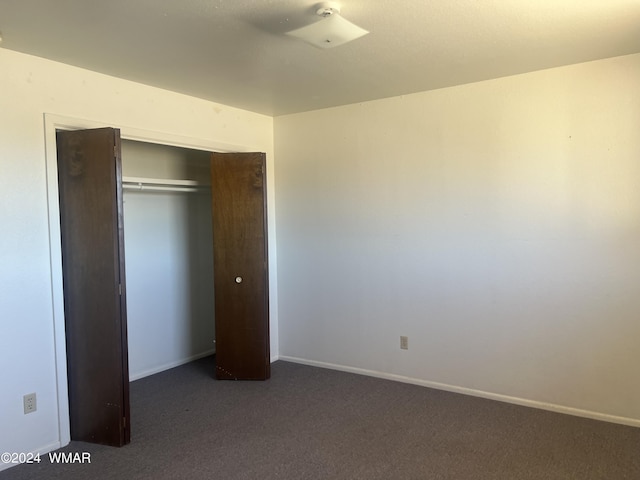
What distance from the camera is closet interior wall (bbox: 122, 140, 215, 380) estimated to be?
4.42 meters

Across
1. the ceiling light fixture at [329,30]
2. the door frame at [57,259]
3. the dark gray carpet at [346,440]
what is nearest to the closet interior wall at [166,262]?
the dark gray carpet at [346,440]

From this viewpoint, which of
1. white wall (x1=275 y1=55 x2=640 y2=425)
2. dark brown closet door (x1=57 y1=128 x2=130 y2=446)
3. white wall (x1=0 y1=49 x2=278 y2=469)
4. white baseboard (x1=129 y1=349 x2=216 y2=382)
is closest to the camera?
white wall (x1=0 y1=49 x2=278 y2=469)

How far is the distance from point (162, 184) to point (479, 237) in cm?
275

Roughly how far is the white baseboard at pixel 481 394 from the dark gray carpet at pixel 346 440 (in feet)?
0.23

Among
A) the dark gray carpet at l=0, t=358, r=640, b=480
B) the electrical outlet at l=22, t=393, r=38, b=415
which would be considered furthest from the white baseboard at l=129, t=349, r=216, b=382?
the electrical outlet at l=22, t=393, r=38, b=415

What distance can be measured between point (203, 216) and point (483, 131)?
112 inches

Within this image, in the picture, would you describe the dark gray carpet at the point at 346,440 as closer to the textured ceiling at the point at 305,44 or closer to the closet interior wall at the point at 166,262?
the closet interior wall at the point at 166,262

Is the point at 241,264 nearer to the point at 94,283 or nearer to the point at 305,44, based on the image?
the point at 94,283

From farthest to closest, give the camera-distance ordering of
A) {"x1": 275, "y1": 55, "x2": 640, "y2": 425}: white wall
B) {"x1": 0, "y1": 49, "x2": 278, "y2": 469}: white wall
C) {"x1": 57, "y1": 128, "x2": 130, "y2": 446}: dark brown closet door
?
1. {"x1": 275, "y1": 55, "x2": 640, "y2": 425}: white wall
2. {"x1": 57, "y1": 128, "x2": 130, "y2": 446}: dark brown closet door
3. {"x1": 0, "y1": 49, "x2": 278, "y2": 469}: white wall

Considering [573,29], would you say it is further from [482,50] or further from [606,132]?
[606,132]

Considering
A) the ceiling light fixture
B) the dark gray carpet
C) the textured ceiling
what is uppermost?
the textured ceiling

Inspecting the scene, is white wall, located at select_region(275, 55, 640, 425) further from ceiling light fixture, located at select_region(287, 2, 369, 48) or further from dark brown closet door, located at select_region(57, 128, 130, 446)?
dark brown closet door, located at select_region(57, 128, 130, 446)

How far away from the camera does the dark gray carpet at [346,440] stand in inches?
108

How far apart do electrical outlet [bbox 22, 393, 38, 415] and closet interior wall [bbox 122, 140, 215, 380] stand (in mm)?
1360
